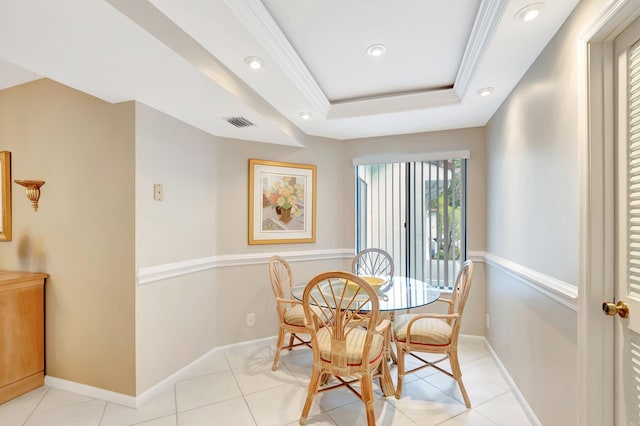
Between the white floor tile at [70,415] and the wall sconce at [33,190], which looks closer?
the white floor tile at [70,415]

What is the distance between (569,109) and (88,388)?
3.52 m

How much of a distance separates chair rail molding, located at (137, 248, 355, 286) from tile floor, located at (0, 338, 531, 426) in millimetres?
881

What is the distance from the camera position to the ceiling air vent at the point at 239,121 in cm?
248

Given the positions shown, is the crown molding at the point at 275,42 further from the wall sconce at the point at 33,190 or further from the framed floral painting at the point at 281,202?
the wall sconce at the point at 33,190

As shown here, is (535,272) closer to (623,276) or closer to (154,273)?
(623,276)

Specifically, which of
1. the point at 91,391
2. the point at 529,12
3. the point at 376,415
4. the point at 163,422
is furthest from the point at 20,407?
the point at 529,12

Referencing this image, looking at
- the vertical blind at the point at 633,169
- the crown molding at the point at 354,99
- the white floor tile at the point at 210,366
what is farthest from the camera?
the white floor tile at the point at 210,366

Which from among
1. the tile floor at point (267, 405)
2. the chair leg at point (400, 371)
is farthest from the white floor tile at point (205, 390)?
the chair leg at point (400, 371)

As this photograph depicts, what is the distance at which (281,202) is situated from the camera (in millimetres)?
3320

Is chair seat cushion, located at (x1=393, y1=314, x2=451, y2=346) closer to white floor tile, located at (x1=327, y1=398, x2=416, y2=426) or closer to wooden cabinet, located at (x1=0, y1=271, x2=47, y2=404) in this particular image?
white floor tile, located at (x1=327, y1=398, x2=416, y2=426)

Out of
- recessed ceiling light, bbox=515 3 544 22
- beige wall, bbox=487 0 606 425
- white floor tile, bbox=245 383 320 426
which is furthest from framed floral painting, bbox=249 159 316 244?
recessed ceiling light, bbox=515 3 544 22

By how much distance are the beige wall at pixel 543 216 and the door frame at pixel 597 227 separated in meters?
0.08

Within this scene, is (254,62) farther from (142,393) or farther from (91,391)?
(91,391)

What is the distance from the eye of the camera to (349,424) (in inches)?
75.0
